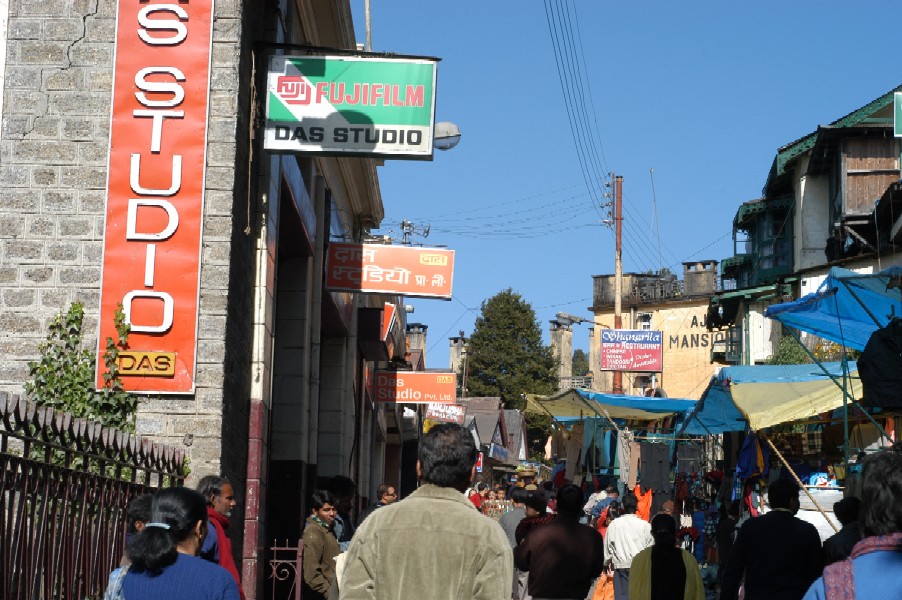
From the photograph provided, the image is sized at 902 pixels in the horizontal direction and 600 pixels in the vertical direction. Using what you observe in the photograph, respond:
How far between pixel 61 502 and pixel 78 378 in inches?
115

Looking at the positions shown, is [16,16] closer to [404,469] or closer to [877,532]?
[877,532]

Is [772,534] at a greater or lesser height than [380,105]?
lesser

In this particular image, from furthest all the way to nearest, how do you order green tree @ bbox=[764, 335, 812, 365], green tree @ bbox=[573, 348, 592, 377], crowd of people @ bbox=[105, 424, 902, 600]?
green tree @ bbox=[573, 348, 592, 377] < green tree @ bbox=[764, 335, 812, 365] < crowd of people @ bbox=[105, 424, 902, 600]

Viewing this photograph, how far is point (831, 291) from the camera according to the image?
11766 mm

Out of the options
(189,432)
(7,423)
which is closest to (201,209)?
(189,432)

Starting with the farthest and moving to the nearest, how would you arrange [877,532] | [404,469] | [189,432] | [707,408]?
[404,469], [707,408], [189,432], [877,532]

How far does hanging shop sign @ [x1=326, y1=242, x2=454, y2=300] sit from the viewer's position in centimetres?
1559

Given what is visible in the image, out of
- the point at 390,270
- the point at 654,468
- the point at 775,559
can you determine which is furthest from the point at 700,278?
the point at 775,559

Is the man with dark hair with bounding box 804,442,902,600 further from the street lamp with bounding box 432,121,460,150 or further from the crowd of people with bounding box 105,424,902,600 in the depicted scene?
the street lamp with bounding box 432,121,460,150

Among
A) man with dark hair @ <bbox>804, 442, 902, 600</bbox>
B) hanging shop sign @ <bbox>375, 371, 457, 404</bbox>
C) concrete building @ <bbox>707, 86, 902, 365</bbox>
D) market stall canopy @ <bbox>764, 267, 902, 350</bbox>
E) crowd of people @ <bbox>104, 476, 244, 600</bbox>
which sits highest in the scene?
concrete building @ <bbox>707, 86, 902, 365</bbox>

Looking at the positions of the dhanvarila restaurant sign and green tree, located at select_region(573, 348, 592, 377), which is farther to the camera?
green tree, located at select_region(573, 348, 592, 377)

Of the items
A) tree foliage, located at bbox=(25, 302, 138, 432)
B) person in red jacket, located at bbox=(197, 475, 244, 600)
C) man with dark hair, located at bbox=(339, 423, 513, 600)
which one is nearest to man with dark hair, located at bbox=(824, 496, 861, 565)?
man with dark hair, located at bbox=(339, 423, 513, 600)

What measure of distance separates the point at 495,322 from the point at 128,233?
237ft

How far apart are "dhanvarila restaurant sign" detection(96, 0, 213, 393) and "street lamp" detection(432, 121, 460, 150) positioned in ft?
12.3
